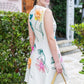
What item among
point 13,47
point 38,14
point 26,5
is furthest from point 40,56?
point 26,5

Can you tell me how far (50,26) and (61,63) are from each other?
1.77 ft

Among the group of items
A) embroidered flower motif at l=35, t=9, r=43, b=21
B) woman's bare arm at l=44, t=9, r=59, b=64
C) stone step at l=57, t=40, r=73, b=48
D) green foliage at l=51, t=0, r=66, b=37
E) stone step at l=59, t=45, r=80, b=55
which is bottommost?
stone step at l=59, t=45, r=80, b=55

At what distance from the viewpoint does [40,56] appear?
2.48m

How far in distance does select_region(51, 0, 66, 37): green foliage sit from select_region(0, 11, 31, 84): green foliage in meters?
7.43

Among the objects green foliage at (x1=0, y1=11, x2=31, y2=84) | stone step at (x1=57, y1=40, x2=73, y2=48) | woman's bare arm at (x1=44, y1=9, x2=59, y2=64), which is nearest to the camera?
woman's bare arm at (x1=44, y1=9, x2=59, y2=64)

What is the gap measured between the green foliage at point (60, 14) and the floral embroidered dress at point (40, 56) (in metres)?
8.61

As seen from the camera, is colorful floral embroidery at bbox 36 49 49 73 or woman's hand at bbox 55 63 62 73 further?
colorful floral embroidery at bbox 36 49 49 73

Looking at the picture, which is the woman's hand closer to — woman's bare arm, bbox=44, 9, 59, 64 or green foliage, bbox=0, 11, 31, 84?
woman's bare arm, bbox=44, 9, 59, 64

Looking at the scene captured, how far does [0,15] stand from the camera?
344cm

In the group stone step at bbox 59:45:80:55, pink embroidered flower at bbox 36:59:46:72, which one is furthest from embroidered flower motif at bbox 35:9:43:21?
stone step at bbox 59:45:80:55

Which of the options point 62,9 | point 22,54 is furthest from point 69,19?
point 22,54

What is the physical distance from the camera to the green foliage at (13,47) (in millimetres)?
3453

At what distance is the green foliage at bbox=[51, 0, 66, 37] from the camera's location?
10891 millimetres

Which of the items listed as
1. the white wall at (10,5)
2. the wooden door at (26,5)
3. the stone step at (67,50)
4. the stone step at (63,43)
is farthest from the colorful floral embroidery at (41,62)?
the stone step at (63,43)
